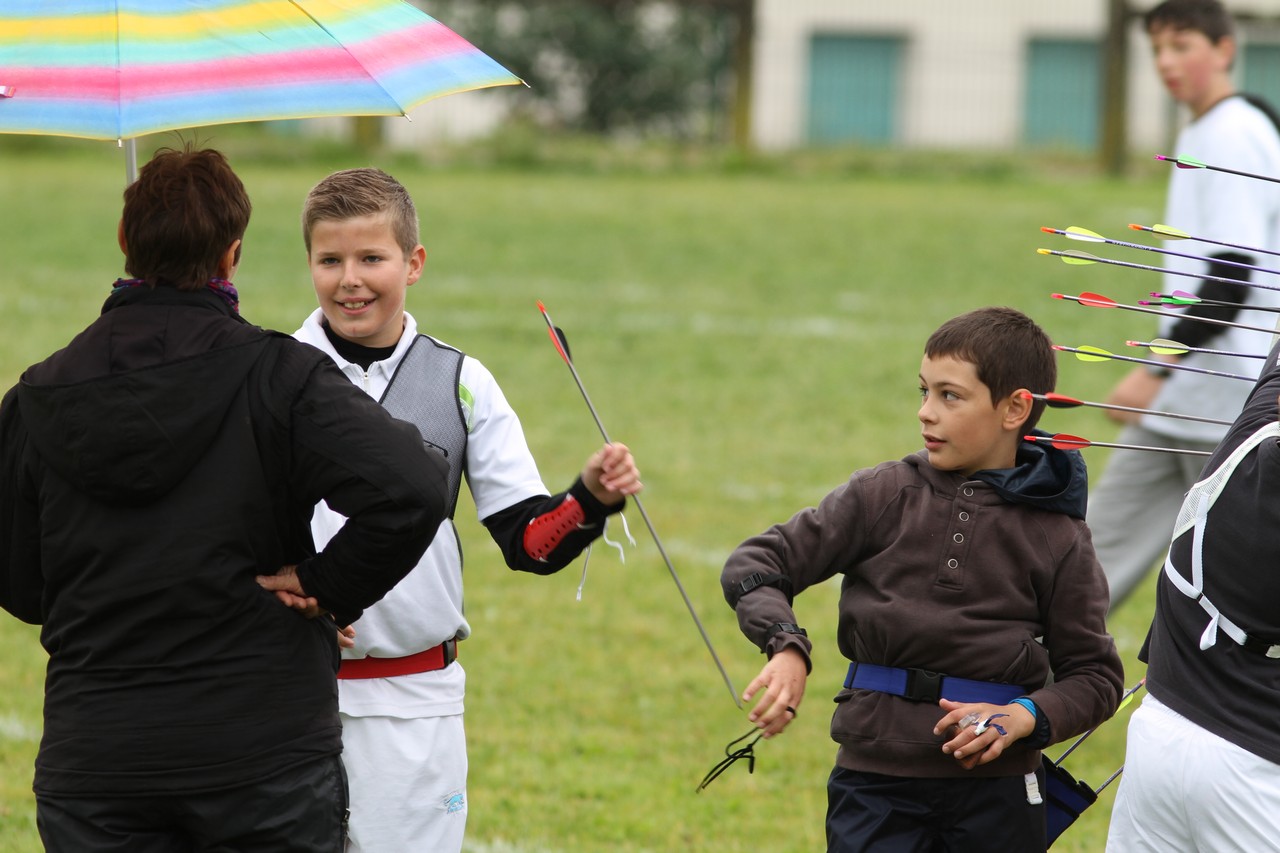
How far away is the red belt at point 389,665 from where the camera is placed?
10.7 feet

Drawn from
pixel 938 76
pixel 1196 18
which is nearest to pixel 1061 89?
pixel 938 76

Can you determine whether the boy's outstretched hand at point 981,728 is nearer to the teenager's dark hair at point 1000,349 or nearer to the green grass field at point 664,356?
the teenager's dark hair at point 1000,349

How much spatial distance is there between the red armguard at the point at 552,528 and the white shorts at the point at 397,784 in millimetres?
389

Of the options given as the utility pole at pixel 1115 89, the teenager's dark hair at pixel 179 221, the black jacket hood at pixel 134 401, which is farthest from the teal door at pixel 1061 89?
the black jacket hood at pixel 134 401

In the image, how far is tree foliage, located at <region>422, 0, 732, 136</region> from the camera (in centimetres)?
2736

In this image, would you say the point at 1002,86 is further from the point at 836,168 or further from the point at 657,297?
the point at 657,297

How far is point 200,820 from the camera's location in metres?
2.67

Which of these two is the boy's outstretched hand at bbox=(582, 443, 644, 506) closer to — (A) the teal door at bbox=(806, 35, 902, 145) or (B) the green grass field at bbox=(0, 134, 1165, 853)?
(B) the green grass field at bbox=(0, 134, 1165, 853)

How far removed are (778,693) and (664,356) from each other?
336 inches

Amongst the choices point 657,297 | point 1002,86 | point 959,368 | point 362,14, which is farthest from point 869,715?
point 1002,86

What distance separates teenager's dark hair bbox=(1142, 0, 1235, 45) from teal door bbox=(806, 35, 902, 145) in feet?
81.8

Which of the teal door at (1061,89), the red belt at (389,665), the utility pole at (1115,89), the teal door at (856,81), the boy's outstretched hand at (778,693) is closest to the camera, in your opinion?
the boy's outstretched hand at (778,693)

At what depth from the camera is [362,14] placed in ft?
10.5

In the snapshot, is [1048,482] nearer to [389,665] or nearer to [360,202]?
[389,665]
